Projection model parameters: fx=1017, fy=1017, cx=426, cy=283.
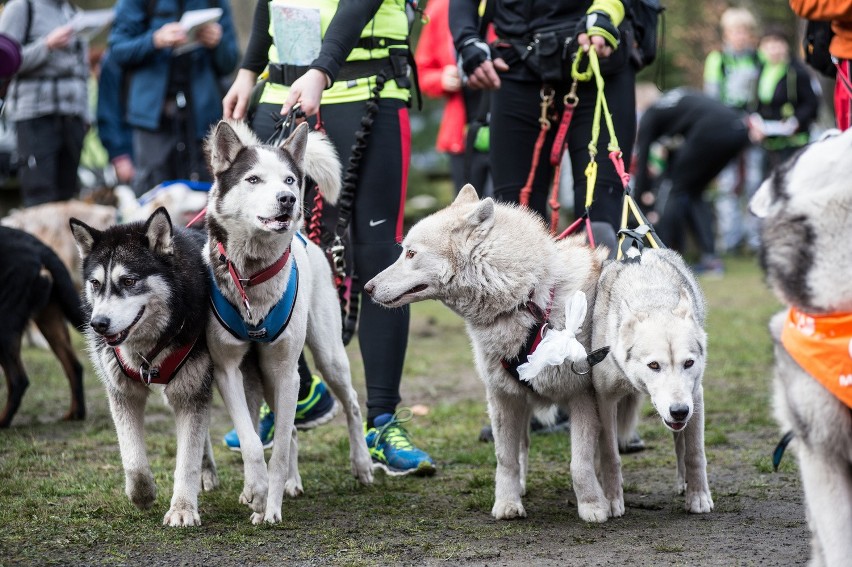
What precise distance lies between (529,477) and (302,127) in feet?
6.17

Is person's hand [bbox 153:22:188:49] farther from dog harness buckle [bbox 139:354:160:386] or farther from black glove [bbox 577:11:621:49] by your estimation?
dog harness buckle [bbox 139:354:160:386]

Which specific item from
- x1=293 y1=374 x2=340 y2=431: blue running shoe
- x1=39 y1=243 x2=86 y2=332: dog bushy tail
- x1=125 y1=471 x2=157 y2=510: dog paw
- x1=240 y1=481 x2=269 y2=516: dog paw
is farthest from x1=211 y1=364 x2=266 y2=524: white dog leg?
x1=39 y1=243 x2=86 y2=332: dog bushy tail

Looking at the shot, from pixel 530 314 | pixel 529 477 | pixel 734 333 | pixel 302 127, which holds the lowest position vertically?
pixel 734 333

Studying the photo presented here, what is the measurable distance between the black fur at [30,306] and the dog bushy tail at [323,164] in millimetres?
2131

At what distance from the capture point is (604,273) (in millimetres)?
3959

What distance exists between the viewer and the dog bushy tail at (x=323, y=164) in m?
4.22

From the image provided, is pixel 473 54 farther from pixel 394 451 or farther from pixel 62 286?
pixel 62 286

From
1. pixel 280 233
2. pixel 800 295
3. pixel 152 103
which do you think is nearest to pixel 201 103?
pixel 152 103

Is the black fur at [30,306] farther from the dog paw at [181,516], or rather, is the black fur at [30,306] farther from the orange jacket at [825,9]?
the orange jacket at [825,9]

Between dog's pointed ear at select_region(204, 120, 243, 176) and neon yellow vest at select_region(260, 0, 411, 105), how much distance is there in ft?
2.51

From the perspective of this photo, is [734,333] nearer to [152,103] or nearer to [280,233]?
[152,103]

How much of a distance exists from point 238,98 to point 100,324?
1537 mm

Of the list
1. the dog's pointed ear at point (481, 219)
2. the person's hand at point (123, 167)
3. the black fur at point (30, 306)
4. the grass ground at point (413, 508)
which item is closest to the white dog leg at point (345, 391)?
the grass ground at point (413, 508)

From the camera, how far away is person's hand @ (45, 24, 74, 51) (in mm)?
7527
